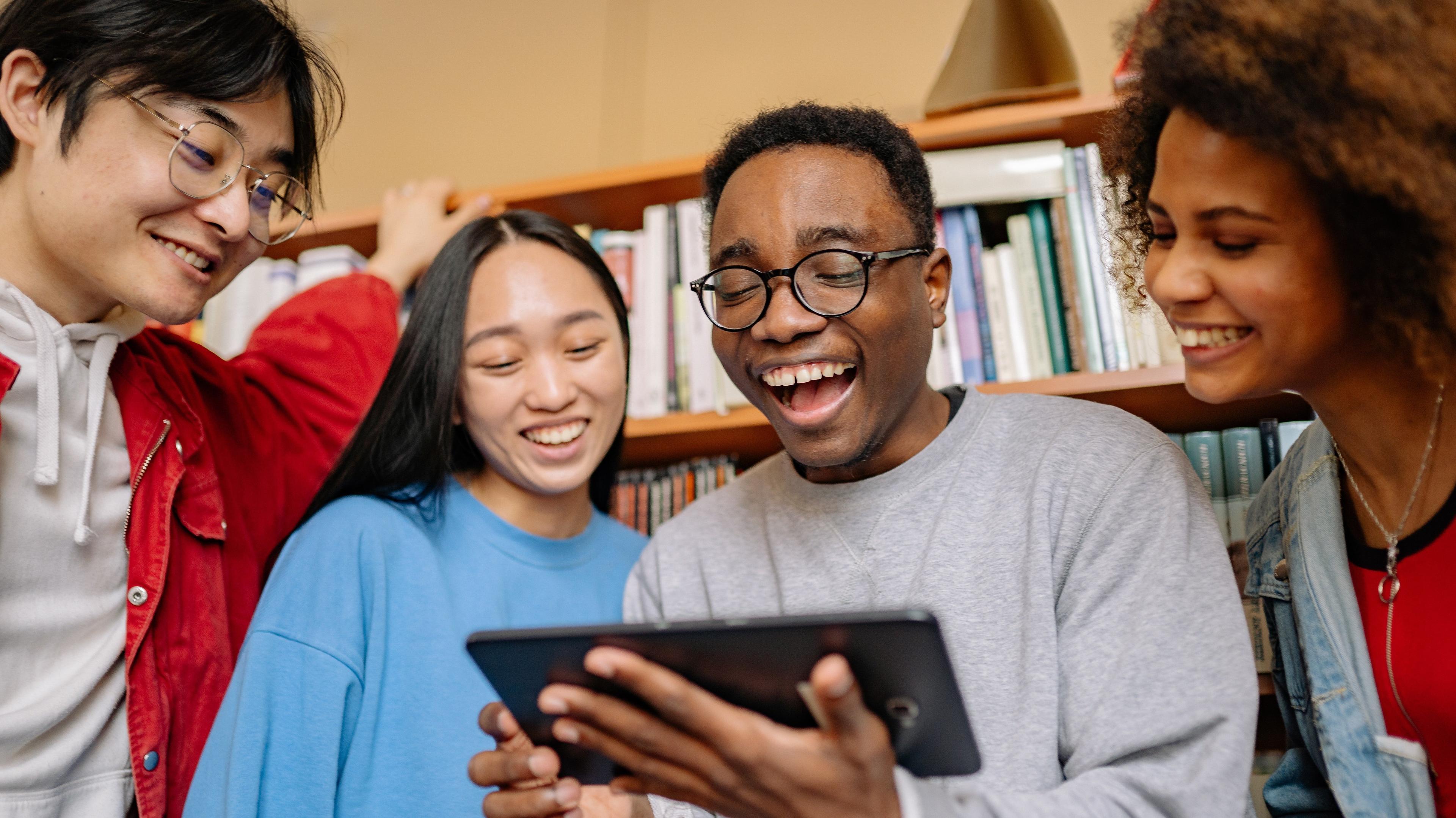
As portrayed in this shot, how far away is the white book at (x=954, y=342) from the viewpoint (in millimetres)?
1725

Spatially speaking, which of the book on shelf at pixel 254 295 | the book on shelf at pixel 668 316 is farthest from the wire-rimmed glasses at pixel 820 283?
the book on shelf at pixel 254 295

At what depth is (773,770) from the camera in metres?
0.77

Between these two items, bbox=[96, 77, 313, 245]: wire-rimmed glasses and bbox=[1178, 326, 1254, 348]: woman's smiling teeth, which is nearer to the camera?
bbox=[1178, 326, 1254, 348]: woman's smiling teeth

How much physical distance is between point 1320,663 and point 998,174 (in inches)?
37.2

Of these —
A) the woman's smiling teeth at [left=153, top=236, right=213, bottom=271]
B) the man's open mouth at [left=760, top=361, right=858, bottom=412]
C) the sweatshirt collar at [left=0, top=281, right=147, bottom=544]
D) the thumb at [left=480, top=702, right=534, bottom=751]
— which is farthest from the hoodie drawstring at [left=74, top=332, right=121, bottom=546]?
the man's open mouth at [left=760, top=361, right=858, bottom=412]

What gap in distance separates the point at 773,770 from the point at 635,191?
53.7 inches

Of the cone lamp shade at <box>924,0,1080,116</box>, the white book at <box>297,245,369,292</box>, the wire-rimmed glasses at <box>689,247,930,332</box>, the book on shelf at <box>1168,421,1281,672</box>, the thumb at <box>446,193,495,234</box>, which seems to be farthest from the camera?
the white book at <box>297,245,369,292</box>

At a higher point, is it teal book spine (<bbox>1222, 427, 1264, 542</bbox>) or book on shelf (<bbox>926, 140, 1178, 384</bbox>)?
book on shelf (<bbox>926, 140, 1178, 384</bbox>)

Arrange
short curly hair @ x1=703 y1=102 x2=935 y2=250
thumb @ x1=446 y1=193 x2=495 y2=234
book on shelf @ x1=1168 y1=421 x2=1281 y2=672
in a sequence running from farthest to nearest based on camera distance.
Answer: thumb @ x1=446 y1=193 x2=495 y2=234 → book on shelf @ x1=1168 y1=421 x2=1281 y2=672 → short curly hair @ x1=703 y1=102 x2=935 y2=250

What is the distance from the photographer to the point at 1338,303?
886 mm

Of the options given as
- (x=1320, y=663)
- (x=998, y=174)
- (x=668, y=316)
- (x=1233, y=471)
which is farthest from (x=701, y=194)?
(x=1320, y=663)

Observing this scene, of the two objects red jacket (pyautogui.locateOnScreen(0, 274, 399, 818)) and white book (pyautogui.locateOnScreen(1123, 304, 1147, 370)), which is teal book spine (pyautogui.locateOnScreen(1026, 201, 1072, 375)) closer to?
white book (pyautogui.locateOnScreen(1123, 304, 1147, 370))

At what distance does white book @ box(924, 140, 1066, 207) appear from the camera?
5.57 feet

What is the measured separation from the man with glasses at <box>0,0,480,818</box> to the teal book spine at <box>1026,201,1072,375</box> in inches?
44.3
